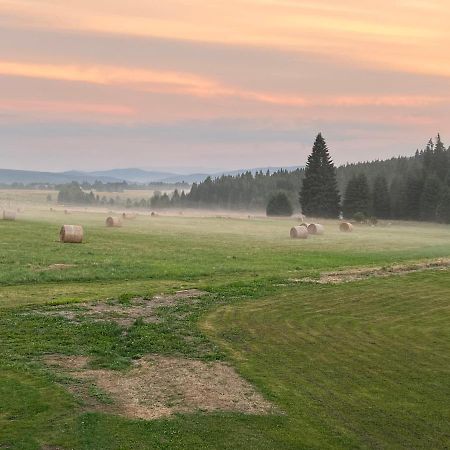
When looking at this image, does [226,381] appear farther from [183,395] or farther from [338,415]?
[338,415]

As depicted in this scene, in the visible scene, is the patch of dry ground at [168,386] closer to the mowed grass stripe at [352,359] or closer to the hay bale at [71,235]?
the mowed grass stripe at [352,359]

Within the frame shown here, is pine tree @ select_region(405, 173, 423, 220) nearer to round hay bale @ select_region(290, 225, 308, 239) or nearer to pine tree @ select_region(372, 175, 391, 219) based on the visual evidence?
pine tree @ select_region(372, 175, 391, 219)

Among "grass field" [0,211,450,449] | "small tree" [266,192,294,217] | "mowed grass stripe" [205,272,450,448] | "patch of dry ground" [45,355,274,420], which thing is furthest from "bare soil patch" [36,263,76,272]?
"small tree" [266,192,294,217]

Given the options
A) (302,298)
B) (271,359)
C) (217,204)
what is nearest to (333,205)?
(217,204)

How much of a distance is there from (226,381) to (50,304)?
10.5 m

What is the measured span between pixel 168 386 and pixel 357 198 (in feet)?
346

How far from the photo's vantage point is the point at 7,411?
12.0 m

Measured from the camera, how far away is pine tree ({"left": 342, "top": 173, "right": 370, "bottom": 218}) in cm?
11544

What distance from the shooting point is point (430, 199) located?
11231cm

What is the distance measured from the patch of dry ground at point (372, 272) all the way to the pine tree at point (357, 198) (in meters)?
77.7

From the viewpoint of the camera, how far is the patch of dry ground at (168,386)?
12609mm

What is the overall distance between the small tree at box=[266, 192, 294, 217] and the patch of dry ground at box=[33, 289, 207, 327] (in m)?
107

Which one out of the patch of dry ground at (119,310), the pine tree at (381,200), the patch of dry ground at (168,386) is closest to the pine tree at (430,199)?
the pine tree at (381,200)

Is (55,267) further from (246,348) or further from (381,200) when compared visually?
(381,200)
